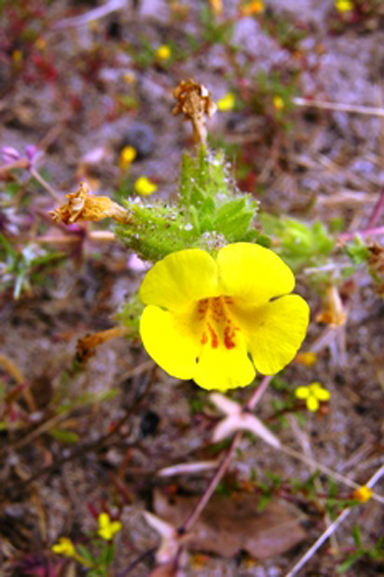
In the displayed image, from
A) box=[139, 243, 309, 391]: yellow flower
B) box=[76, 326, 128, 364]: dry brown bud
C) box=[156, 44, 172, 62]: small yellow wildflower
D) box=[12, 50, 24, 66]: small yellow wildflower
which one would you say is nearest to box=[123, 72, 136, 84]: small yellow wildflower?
box=[156, 44, 172, 62]: small yellow wildflower

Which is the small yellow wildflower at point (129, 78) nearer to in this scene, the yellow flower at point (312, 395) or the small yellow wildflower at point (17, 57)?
the small yellow wildflower at point (17, 57)

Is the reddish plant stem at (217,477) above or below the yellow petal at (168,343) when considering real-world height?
below

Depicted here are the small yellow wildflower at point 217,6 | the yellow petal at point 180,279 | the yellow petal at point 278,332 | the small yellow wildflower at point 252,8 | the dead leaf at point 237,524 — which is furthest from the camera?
the small yellow wildflower at point 217,6

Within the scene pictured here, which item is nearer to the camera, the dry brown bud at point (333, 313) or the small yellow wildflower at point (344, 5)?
the dry brown bud at point (333, 313)

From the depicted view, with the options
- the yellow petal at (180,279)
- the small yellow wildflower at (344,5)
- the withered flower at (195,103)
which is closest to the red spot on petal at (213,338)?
the yellow petal at (180,279)

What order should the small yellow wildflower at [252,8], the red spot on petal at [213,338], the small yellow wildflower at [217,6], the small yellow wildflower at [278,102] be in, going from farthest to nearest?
the small yellow wildflower at [217,6] < the small yellow wildflower at [252,8] < the small yellow wildflower at [278,102] < the red spot on petal at [213,338]

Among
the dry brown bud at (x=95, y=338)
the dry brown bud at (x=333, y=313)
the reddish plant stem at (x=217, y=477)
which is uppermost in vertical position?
→ the dry brown bud at (x=95, y=338)

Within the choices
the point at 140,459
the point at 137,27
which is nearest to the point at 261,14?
the point at 137,27
